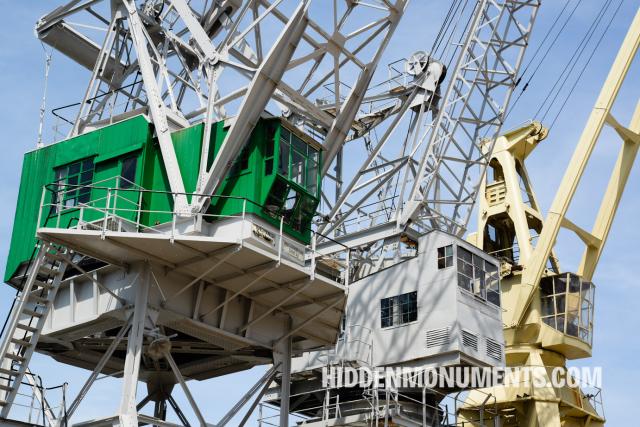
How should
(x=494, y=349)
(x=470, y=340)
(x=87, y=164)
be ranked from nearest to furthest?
(x=87, y=164) → (x=470, y=340) → (x=494, y=349)

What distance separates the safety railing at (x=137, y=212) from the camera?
34719 mm

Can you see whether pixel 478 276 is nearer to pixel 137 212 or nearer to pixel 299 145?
pixel 299 145

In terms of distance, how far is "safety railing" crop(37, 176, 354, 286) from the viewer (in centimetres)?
3472

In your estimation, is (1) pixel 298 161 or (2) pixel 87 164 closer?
(1) pixel 298 161

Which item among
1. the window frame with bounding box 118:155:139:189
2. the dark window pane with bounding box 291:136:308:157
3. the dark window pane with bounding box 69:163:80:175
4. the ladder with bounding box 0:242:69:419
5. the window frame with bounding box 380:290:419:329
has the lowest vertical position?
the ladder with bounding box 0:242:69:419

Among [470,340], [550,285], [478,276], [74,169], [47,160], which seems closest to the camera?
[74,169]

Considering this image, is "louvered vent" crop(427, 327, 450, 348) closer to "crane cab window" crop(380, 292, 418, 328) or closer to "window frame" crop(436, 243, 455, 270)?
"crane cab window" crop(380, 292, 418, 328)

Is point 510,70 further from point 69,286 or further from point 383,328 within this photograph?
point 69,286

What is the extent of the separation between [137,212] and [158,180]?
5.11ft

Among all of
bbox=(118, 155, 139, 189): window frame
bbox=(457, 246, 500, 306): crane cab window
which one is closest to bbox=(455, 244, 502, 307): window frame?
bbox=(457, 246, 500, 306): crane cab window

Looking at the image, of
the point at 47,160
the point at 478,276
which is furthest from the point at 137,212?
the point at 478,276

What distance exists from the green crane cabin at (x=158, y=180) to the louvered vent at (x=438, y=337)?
31.4ft

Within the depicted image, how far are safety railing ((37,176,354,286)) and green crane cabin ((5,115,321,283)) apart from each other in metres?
0.04

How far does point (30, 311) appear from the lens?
1400 inches
